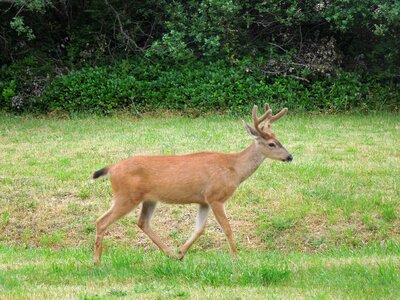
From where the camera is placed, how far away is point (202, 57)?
20.9 metres

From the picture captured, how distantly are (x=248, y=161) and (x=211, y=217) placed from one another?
2455 millimetres

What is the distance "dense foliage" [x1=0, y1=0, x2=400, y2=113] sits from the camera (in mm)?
19859

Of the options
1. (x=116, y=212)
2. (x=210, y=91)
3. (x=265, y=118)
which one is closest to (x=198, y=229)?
(x=116, y=212)

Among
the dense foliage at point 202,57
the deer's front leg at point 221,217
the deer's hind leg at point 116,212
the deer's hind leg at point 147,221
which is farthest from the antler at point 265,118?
the dense foliage at point 202,57

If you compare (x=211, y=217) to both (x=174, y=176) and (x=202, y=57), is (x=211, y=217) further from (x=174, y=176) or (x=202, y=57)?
(x=202, y=57)

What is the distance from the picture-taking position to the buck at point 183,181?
29.1 feet

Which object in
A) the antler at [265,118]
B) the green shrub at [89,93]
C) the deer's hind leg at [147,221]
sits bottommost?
the green shrub at [89,93]

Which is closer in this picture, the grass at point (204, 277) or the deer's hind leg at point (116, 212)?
the grass at point (204, 277)

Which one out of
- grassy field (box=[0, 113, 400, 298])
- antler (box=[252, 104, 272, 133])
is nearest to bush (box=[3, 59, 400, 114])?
grassy field (box=[0, 113, 400, 298])

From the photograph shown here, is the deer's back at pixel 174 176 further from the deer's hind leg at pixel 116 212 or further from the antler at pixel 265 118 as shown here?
the antler at pixel 265 118

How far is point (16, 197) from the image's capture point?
40.2 ft

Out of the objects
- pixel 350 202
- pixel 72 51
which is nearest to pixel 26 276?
pixel 350 202

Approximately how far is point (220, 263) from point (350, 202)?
4213 mm

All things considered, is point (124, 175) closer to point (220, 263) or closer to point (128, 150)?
point (220, 263)
